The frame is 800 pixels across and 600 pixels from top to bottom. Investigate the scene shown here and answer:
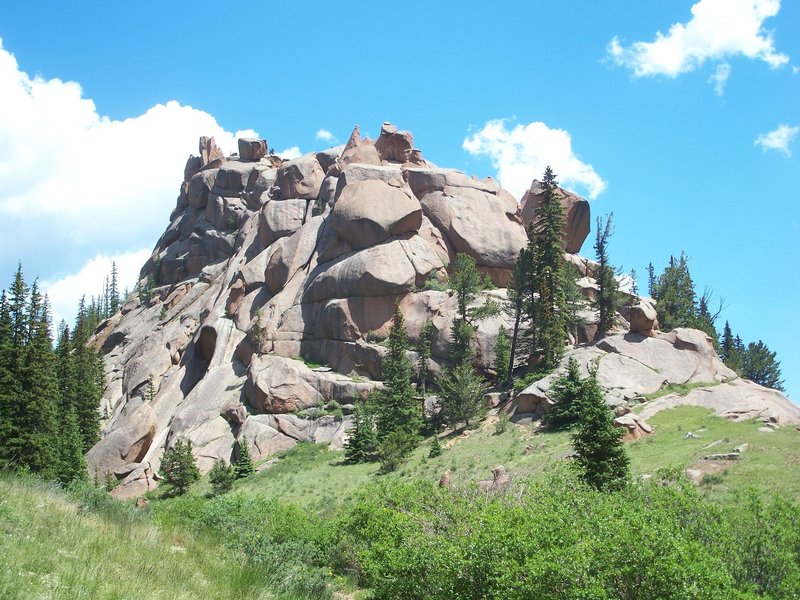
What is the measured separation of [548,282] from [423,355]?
12282mm

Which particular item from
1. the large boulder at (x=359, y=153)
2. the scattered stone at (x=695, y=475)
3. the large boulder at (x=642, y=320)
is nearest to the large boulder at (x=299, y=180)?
the large boulder at (x=359, y=153)

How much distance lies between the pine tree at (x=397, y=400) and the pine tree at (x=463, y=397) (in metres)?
2.61

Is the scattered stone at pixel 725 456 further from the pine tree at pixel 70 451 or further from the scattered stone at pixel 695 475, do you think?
the pine tree at pixel 70 451

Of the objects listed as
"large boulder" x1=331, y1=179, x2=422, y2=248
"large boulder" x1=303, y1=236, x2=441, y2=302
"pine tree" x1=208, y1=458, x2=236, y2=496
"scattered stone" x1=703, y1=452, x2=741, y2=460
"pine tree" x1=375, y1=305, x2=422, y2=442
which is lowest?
"pine tree" x1=208, y1=458, x2=236, y2=496

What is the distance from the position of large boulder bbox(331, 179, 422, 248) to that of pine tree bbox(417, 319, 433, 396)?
11.7 meters

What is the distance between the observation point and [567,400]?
4059 centimetres

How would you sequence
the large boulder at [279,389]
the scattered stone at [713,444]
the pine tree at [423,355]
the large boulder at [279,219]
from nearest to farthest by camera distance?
1. the scattered stone at [713,444]
2. the large boulder at [279,389]
3. the pine tree at [423,355]
4. the large boulder at [279,219]

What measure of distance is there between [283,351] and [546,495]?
1709 inches

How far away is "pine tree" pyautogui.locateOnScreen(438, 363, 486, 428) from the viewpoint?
46.3 m

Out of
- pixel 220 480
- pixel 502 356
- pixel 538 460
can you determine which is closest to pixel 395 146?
pixel 502 356

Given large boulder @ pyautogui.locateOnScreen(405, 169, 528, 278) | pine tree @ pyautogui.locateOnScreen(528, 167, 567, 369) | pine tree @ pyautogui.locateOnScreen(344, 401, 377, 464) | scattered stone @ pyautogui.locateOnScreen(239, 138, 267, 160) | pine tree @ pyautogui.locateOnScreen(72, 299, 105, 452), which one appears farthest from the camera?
scattered stone @ pyautogui.locateOnScreen(239, 138, 267, 160)

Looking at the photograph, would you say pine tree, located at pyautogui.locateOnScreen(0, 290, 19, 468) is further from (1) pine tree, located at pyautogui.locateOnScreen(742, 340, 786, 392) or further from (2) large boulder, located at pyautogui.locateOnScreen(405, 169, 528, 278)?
(1) pine tree, located at pyautogui.locateOnScreen(742, 340, 786, 392)

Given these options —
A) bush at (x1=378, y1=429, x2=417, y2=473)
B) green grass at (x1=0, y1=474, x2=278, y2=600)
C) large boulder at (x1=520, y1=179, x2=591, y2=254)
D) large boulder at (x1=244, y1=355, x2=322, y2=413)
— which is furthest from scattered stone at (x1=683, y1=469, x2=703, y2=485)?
large boulder at (x1=520, y1=179, x2=591, y2=254)

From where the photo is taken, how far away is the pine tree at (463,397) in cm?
4634
